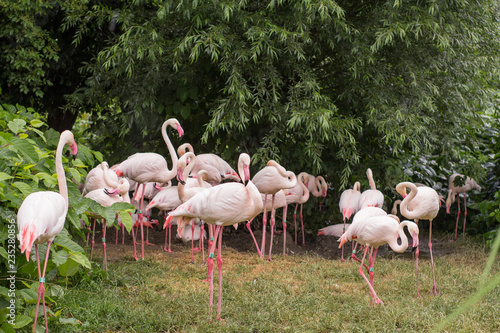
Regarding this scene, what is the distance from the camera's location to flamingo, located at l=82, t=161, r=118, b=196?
213 inches

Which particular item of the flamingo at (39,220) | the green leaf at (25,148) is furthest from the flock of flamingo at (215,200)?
the green leaf at (25,148)

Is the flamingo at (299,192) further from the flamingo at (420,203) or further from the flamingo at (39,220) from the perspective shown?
the flamingo at (39,220)

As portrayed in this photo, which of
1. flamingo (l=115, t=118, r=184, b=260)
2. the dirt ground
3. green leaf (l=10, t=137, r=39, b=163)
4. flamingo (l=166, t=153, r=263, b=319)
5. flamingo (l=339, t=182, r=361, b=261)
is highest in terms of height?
green leaf (l=10, t=137, r=39, b=163)

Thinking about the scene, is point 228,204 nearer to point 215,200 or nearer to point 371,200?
point 215,200

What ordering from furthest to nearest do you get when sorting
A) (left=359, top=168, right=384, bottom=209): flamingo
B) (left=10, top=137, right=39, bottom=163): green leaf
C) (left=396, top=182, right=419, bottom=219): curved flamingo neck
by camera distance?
(left=359, top=168, right=384, bottom=209): flamingo → (left=396, top=182, right=419, bottom=219): curved flamingo neck → (left=10, top=137, right=39, bottom=163): green leaf

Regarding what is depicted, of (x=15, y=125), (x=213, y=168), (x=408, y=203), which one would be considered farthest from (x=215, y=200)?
(x=213, y=168)

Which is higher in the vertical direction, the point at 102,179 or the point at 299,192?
the point at 102,179

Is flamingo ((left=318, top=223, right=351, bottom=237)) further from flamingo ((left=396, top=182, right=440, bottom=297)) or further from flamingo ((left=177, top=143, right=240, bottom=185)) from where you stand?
flamingo ((left=396, top=182, right=440, bottom=297))

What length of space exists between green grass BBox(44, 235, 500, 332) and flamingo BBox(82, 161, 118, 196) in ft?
2.94

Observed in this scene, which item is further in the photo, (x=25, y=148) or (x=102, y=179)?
(x=102, y=179)

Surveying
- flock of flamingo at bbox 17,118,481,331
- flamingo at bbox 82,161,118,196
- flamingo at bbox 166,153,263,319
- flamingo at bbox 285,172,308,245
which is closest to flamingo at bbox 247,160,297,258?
flock of flamingo at bbox 17,118,481,331

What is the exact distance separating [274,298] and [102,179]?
2.55 meters

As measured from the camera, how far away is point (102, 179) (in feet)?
18.6

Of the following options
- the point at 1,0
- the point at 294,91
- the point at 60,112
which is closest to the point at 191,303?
the point at 294,91
